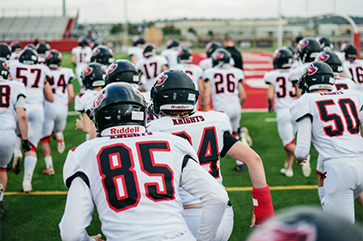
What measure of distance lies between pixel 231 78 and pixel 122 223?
5.65 m

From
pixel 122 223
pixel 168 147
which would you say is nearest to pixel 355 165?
pixel 168 147

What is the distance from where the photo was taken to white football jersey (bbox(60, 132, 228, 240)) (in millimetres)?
2090

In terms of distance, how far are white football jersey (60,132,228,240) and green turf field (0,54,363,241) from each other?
274 cm

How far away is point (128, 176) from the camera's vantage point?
6.95 feet

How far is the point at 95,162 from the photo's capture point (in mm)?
2154

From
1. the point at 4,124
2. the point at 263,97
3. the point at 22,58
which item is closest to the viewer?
the point at 4,124

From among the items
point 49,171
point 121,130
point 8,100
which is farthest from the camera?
point 49,171

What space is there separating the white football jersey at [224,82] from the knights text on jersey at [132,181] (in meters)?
5.32

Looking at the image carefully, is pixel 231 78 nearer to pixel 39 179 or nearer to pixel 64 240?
pixel 39 179

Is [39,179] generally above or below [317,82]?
below

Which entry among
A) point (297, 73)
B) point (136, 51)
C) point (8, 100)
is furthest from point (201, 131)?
point (136, 51)

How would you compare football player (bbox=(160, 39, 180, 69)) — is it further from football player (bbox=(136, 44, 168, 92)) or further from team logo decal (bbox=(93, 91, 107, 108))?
team logo decal (bbox=(93, 91, 107, 108))

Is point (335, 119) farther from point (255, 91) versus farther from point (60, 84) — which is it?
point (255, 91)

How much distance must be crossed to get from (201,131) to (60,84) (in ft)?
18.6
